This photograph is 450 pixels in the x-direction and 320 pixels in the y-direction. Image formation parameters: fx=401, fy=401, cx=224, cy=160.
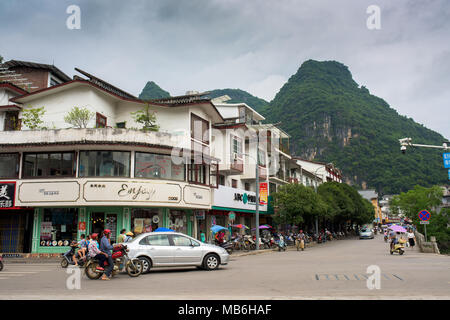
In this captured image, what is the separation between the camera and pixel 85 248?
712 inches

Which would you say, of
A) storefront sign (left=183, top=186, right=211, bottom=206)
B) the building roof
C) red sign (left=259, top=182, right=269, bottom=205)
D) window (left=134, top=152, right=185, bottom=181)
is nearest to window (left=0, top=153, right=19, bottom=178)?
window (left=134, top=152, right=185, bottom=181)

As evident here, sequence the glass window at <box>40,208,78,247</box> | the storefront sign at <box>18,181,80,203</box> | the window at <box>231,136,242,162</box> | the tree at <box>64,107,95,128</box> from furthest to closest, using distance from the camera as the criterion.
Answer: the window at <box>231,136,242,162</box>
the tree at <box>64,107,95,128</box>
the glass window at <box>40,208,78,247</box>
the storefront sign at <box>18,181,80,203</box>

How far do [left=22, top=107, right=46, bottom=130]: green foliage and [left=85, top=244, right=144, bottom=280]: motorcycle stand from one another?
600 inches

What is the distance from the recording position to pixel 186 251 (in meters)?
15.4

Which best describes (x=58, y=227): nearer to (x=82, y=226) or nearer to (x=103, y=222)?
(x=82, y=226)

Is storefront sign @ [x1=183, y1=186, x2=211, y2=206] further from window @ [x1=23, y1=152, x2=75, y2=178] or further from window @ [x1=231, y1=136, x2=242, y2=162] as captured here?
window @ [x1=23, y1=152, x2=75, y2=178]

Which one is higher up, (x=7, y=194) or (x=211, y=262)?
(x=7, y=194)

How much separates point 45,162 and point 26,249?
→ 5.51 meters

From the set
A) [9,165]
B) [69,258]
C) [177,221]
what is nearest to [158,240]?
[69,258]

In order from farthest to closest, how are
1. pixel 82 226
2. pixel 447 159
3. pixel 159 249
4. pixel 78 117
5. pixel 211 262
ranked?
pixel 78 117 < pixel 82 226 < pixel 447 159 < pixel 211 262 < pixel 159 249

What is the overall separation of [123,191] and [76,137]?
14.4 ft

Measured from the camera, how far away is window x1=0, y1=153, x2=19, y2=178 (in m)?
25.0
